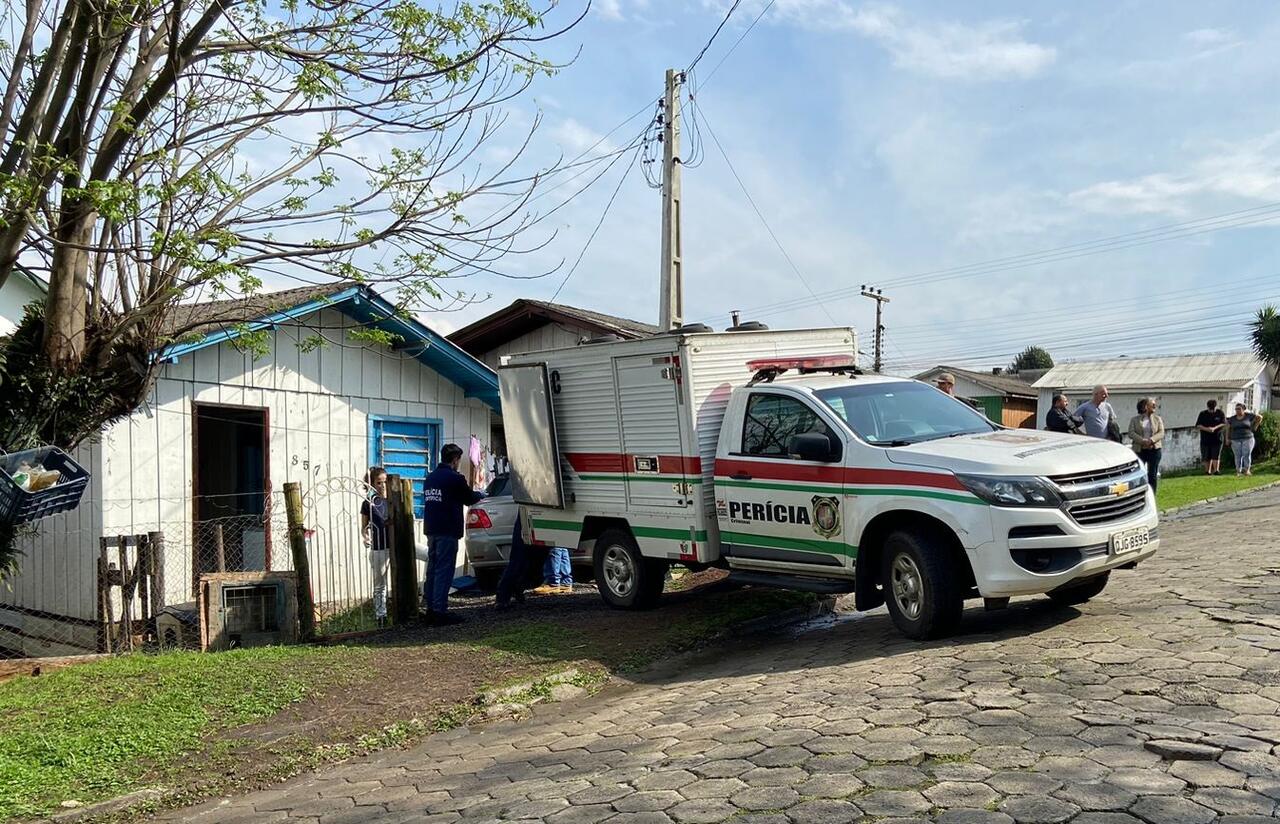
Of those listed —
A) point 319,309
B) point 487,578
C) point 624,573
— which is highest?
point 319,309

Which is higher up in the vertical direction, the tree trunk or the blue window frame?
the tree trunk

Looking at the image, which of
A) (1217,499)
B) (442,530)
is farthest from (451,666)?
(1217,499)

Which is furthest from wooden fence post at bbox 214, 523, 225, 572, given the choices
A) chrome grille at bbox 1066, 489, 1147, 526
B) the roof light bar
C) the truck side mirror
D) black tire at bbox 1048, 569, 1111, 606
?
chrome grille at bbox 1066, 489, 1147, 526

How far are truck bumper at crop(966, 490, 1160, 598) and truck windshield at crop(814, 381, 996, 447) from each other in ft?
4.04

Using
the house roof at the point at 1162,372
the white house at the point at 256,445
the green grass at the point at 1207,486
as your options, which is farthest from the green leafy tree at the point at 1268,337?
the white house at the point at 256,445

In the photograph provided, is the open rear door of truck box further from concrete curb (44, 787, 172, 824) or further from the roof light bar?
concrete curb (44, 787, 172, 824)

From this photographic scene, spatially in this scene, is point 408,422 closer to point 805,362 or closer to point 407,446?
point 407,446

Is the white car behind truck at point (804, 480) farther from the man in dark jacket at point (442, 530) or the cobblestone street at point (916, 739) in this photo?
the man in dark jacket at point (442, 530)

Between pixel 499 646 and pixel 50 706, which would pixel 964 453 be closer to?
pixel 499 646

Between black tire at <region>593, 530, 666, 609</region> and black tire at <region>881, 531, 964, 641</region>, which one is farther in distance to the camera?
black tire at <region>593, 530, 666, 609</region>

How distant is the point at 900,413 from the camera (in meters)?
8.48

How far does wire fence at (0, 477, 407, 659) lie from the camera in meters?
10.0

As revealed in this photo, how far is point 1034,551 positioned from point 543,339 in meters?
13.9

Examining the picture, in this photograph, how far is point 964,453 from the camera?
7316mm
